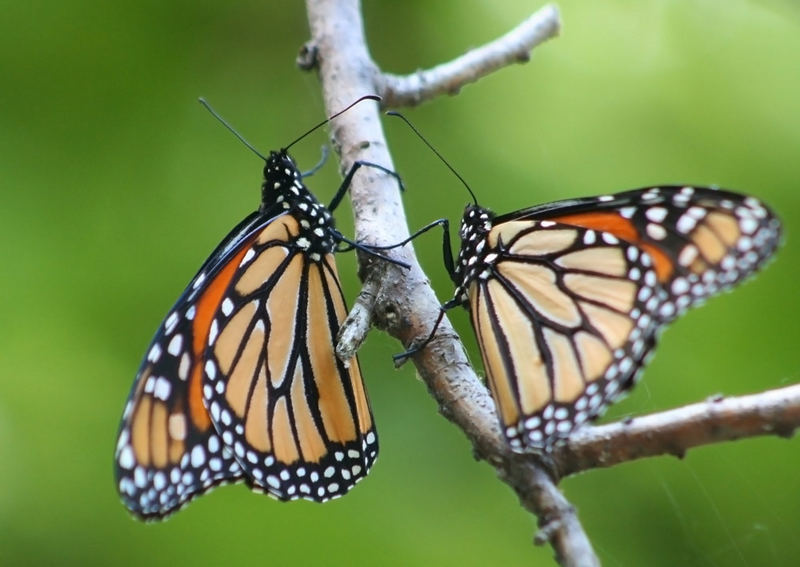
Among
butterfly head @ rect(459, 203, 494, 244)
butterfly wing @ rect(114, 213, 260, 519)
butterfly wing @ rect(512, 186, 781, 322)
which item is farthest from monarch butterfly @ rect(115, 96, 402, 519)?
butterfly wing @ rect(512, 186, 781, 322)

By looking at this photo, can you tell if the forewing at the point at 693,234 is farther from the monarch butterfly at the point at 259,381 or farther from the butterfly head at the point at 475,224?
the monarch butterfly at the point at 259,381

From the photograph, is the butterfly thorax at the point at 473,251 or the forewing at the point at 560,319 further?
the butterfly thorax at the point at 473,251

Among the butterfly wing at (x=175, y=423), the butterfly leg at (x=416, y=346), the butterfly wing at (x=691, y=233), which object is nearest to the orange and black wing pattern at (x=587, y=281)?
the butterfly wing at (x=691, y=233)

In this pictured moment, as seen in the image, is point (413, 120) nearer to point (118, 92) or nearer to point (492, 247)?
point (118, 92)

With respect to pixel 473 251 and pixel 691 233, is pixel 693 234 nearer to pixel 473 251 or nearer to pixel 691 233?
pixel 691 233

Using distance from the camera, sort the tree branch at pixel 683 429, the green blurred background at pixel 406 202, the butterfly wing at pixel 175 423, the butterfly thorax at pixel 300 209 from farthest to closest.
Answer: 1. the green blurred background at pixel 406 202
2. the butterfly thorax at pixel 300 209
3. the butterfly wing at pixel 175 423
4. the tree branch at pixel 683 429

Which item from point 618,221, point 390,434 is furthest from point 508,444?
point 390,434

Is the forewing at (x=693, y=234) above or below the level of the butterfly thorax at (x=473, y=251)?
below

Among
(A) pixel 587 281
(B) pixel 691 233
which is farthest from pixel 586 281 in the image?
(B) pixel 691 233
